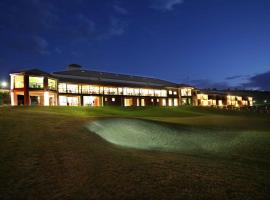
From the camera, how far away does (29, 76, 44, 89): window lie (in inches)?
1832

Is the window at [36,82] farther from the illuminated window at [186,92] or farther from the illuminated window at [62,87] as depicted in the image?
the illuminated window at [186,92]

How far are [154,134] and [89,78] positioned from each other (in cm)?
4434

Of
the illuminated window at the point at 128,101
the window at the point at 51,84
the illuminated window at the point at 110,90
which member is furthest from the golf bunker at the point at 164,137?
the illuminated window at the point at 128,101

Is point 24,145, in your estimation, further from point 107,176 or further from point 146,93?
point 146,93

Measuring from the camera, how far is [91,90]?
58656 mm

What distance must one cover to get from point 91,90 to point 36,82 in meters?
13.9

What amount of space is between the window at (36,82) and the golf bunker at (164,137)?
28.9 m

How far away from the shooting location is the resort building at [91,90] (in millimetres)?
46394

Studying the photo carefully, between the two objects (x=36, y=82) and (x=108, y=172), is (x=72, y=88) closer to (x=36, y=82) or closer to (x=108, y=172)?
(x=36, y=82)

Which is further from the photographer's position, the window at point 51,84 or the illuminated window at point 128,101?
the illuminated window at point 128,101

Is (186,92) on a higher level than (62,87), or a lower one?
lower

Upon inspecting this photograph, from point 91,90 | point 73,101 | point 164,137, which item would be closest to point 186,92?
point 91,90

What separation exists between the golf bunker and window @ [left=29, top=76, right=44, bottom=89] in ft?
94.8

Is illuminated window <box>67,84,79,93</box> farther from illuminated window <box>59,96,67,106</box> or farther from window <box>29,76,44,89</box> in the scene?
window <box>29,76,44,89</box>
